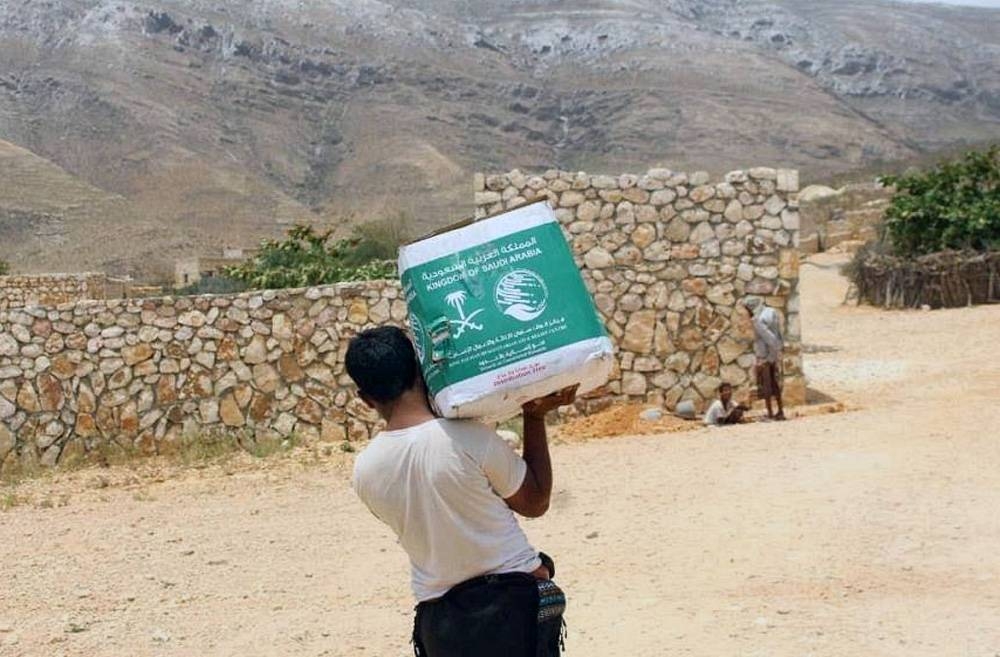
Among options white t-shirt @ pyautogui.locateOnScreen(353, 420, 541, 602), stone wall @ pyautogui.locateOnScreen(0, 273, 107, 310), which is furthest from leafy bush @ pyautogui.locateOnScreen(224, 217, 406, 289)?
white t-shirt @ pyautogui.locateOnScreen(353, 420, 541, 602)

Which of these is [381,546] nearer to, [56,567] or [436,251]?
[56,567]

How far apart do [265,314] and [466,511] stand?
8.86 metres

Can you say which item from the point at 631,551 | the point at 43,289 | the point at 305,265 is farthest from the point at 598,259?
the point at 43,289

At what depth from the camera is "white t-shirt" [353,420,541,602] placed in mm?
3254

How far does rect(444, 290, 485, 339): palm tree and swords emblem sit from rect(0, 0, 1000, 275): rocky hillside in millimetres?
34994

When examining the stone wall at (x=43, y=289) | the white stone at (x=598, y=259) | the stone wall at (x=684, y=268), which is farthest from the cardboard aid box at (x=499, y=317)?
the stone wall at (x=43, y=289)

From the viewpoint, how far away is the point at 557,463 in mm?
9875

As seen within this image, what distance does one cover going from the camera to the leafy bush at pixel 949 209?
74.2ft

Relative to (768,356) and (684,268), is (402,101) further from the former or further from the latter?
(768,356)

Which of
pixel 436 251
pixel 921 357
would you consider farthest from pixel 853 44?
pixel 436 251

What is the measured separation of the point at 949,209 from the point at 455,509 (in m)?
22.0

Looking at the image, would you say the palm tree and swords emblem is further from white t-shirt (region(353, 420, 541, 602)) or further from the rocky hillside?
the rocky hillside

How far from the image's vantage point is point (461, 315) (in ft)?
10.8

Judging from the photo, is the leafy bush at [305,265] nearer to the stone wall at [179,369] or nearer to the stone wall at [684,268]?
the stone wall at [179,369]
